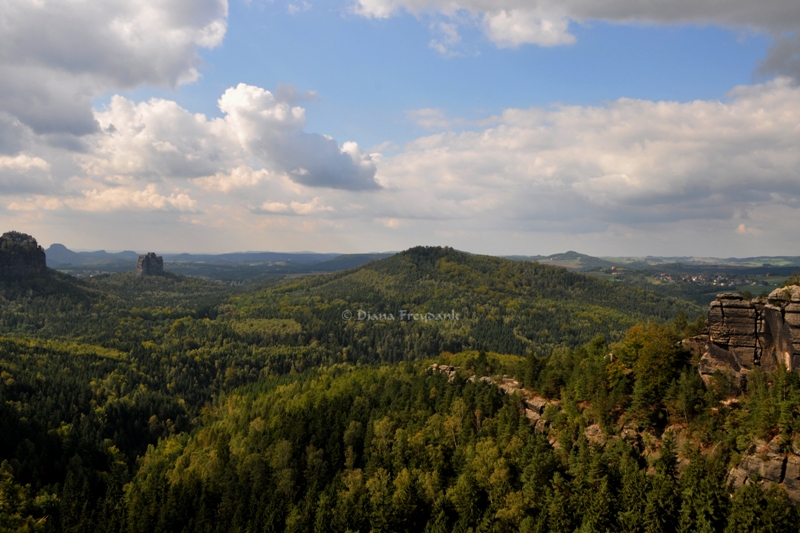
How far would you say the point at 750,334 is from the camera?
251ft

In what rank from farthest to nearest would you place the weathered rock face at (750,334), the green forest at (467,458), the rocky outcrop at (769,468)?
the weathered rock face at (750,334) → the green forest at (467,458) → the rocky outcrop at (769,468)

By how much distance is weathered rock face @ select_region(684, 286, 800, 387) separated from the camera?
231 feet

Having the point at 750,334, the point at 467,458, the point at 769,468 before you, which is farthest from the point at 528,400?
the point at 769,468

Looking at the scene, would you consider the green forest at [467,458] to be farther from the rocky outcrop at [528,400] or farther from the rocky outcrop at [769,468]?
the rocky outcrop at [769,468]

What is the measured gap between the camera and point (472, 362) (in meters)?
136

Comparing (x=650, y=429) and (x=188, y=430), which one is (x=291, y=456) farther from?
(x=188, y=430)

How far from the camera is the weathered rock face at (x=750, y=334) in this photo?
70.3m

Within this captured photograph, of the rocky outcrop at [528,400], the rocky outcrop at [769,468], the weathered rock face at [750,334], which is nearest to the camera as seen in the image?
the rocky outcrop at [769,468]

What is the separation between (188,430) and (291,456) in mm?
101589

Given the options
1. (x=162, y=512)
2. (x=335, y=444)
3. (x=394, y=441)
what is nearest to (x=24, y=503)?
(x=162, y=512)

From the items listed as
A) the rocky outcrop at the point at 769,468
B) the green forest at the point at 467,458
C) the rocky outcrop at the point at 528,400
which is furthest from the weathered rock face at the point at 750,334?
the rocky outcrop at the point at 528,400

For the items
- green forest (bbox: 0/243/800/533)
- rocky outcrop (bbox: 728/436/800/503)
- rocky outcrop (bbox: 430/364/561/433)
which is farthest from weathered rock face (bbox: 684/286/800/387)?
rocky outcrop (bbox: 430/364/561/433)

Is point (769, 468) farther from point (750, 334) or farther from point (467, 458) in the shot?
point (467, 458)

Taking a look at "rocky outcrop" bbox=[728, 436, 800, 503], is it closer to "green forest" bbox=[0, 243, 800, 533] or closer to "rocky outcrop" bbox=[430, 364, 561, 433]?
"green forest" bbox=[0, 243, 800, 533]
